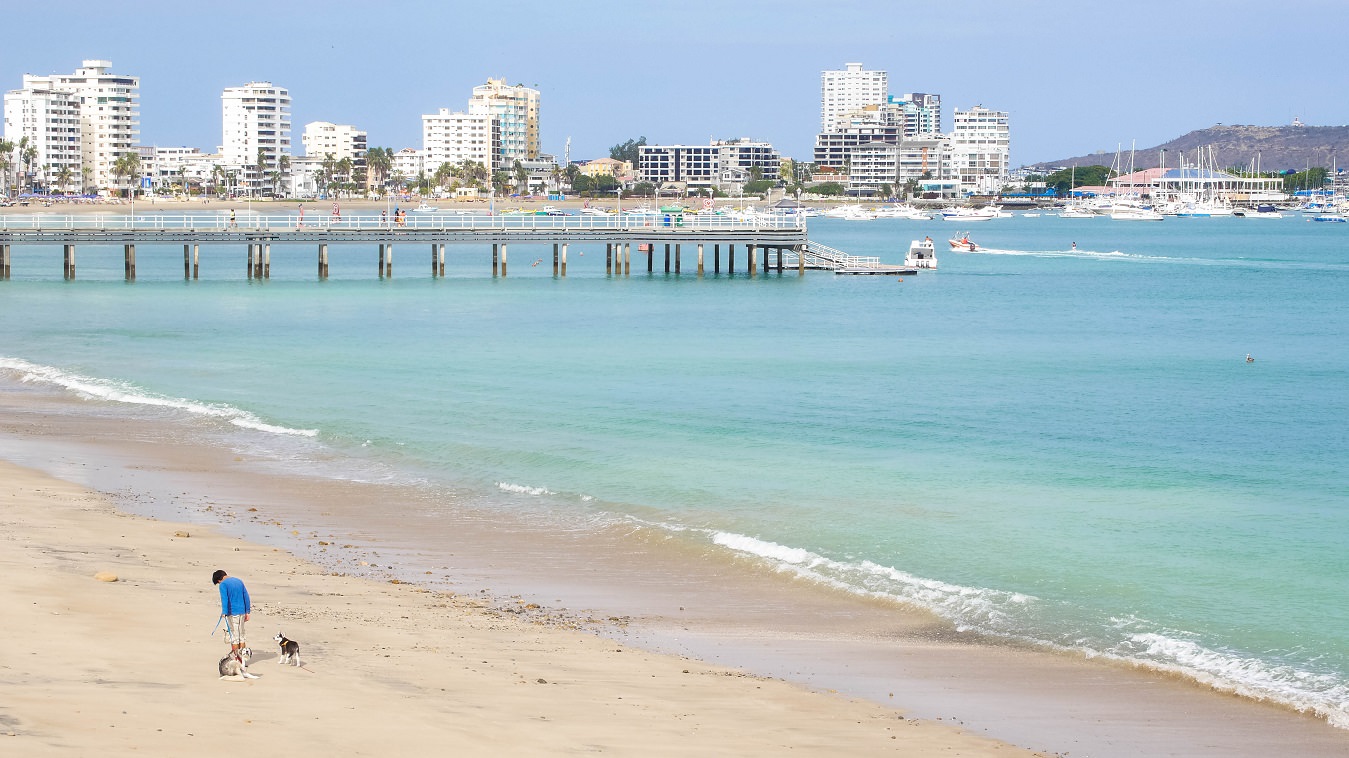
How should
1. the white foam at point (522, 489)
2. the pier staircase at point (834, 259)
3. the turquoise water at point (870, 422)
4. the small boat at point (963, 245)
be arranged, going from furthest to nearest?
the small boat at point (963, 245) → the pier staircase at point (834, 259) → the white foam at point (522, 489) → the turquoise water at point (870, 422)

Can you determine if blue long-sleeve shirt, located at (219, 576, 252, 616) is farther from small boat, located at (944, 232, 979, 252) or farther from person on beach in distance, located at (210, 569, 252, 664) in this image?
small boat, located at (944, 232, 979, 252)

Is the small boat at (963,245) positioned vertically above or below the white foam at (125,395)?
above

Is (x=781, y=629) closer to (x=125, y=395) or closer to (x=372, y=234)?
(x=125, y=395)

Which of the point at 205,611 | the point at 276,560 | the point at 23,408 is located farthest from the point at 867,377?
the point at 205,611

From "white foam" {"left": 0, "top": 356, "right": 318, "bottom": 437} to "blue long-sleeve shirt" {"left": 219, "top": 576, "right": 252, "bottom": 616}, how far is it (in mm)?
14325

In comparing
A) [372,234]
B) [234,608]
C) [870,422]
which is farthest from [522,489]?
[372,234]

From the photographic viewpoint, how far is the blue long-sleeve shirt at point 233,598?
1072 centimetres

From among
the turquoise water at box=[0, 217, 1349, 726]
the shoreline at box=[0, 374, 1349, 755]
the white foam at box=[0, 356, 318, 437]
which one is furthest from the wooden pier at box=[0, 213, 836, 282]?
the shoreline at box=[0, 374, 1349, 755]

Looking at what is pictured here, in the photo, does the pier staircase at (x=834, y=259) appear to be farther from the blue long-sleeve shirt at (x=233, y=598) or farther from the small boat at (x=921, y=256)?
the blue long-sleeve shirt at (x=233, y=598)

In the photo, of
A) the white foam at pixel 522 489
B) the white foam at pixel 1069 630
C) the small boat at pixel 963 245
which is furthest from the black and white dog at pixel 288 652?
the small boat at pixel 963 245

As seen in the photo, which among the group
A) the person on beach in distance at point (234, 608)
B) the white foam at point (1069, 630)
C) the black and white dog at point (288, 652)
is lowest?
the white foam at point (1069, 630)

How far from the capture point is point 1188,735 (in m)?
10.9

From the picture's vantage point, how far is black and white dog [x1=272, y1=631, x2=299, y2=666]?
1094cm

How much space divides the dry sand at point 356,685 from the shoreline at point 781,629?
0.61 metres
